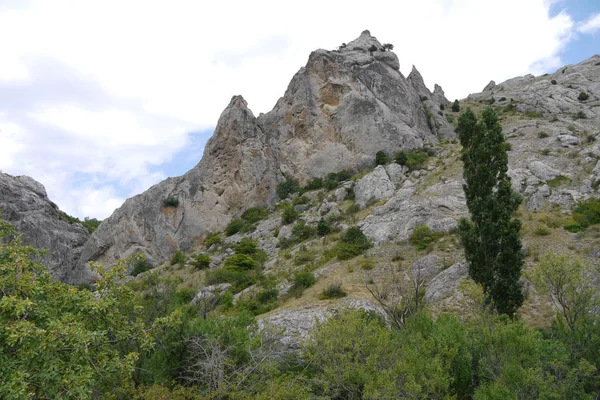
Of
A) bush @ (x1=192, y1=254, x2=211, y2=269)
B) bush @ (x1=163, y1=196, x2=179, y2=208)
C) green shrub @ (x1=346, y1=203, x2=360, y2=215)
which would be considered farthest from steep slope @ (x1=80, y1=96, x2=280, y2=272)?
green shrub @ (x1=346, y1=203, x2=360, y2=215)

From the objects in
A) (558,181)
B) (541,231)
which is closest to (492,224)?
(541,231)

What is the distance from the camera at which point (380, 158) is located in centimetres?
3928

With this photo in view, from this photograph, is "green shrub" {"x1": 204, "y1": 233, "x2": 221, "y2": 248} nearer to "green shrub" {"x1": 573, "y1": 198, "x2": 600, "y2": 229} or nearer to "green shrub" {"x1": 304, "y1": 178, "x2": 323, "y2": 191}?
"green shrub" {"x1": 304, "y1": 178, "x2": 323, "y2": 191}

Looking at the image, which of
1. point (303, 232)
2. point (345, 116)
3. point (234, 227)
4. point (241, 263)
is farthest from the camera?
point (345, 116)

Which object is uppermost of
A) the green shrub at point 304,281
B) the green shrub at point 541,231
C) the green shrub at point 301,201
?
the green shrub at point 301,201

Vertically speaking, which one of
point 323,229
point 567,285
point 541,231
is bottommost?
point 567,285

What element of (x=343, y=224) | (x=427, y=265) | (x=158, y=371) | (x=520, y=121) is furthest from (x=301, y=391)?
(x=520, y=121)

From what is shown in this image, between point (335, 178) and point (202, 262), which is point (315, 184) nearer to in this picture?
point (335, 178)

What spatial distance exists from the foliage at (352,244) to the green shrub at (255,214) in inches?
567

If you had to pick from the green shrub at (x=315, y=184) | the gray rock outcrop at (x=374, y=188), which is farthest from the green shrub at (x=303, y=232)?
the green shrub at (x=315, y=184)

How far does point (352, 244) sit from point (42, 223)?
104 feet

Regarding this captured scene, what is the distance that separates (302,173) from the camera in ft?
Result: 141

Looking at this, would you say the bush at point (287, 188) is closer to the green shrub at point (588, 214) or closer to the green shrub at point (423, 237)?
the green shrub at point (423, 237)

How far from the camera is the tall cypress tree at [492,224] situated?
44.8 ft
